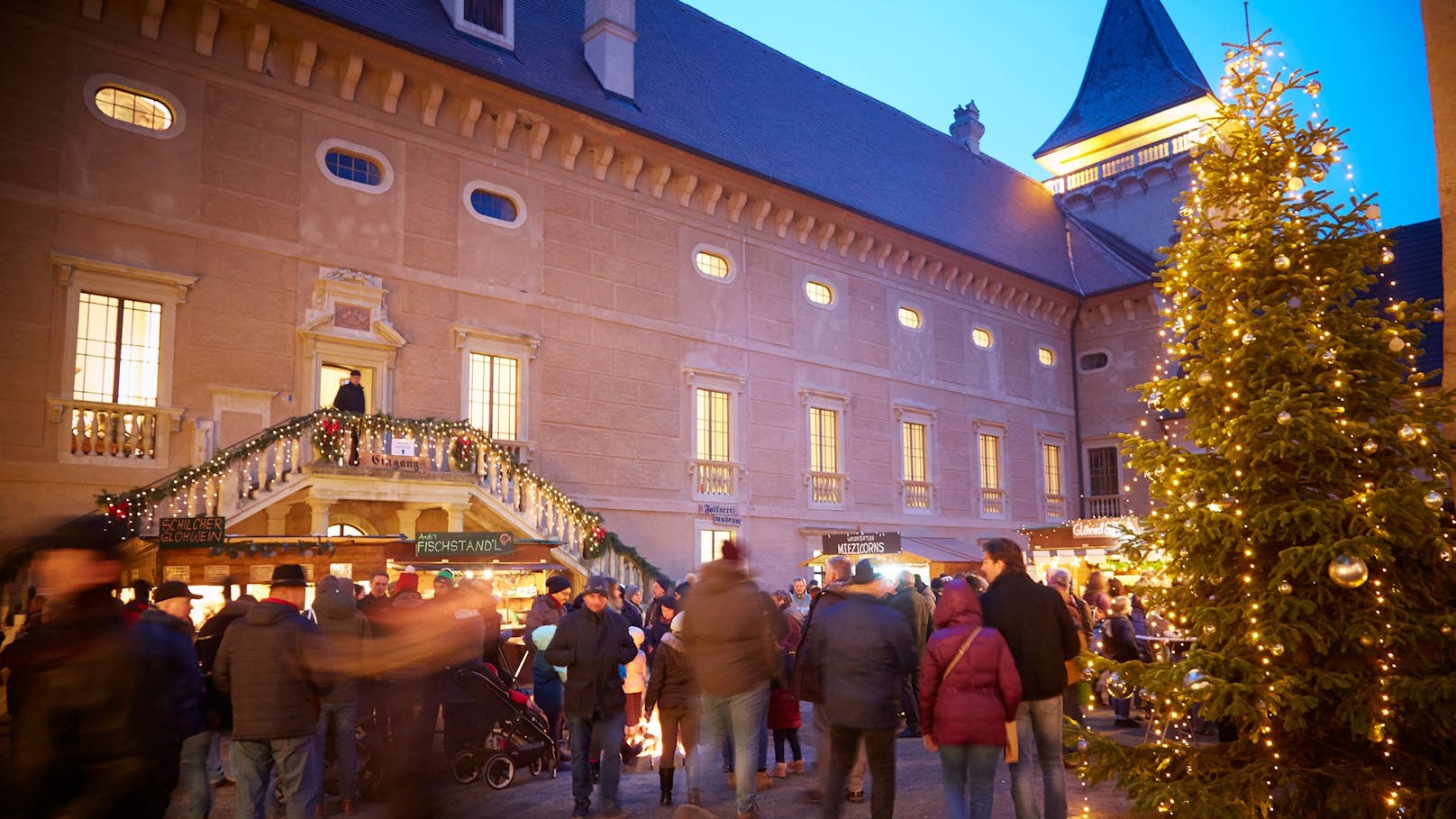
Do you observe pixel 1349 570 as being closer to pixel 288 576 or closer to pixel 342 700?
pixel 288 576

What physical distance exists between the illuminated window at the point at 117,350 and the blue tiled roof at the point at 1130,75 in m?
33.6

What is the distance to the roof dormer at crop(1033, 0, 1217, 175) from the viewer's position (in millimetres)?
37656

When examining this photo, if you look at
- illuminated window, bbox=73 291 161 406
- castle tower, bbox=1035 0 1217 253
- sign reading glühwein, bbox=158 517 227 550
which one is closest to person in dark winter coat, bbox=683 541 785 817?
sign reading glühwein, bbox=158 517 227 550

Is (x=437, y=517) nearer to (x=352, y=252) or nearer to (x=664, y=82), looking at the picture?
(x=352, y=252)

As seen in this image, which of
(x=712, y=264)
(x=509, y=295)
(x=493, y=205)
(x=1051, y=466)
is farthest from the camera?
(x=1051, y=466)

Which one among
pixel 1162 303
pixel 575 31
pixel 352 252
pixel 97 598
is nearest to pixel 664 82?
pixel 575 31

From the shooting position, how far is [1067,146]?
134 ft

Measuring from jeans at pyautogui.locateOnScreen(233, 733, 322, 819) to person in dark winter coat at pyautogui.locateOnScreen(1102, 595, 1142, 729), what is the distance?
8986 millimetres

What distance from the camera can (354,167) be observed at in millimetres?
19031

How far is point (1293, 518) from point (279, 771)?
23.3ft

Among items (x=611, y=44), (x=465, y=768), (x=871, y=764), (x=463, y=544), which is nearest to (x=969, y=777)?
(x=871, y=764)

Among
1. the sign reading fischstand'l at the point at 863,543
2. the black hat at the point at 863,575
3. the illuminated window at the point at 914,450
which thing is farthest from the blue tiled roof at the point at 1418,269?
the black hat at the point at 863,575

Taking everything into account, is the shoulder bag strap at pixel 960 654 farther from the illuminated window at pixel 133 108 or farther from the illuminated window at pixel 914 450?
the illuminated window at pixel 914 450

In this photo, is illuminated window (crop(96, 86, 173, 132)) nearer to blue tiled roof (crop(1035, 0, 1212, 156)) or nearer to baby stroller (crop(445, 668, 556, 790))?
baby stroller (crop(445, 668, 556, 790))
